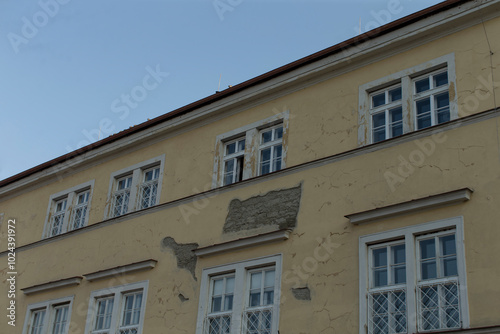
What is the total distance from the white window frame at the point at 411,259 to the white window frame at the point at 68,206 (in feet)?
27.3

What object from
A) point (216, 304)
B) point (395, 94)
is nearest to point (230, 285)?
point (216, 304)

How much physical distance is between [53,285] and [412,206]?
9.40m

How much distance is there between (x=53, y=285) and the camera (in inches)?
664

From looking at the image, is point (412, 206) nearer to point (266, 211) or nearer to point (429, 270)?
point (429, 270)

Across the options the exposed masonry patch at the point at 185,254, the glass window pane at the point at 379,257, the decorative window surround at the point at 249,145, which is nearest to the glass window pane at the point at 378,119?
the decorative window surround at the point at 249,145

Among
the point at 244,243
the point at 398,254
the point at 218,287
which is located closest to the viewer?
the point at 398,254

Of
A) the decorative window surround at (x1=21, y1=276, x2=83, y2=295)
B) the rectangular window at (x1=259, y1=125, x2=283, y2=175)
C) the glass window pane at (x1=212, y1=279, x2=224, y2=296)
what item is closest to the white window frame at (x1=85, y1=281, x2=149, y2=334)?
the decorative window surround at (x1=21, y1=276, x2=83, y2=295)

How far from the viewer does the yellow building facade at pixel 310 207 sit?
11.0 m

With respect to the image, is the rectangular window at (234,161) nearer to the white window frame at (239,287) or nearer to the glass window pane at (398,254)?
the white window frame at (239,287)

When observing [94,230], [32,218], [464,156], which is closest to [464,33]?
[464,156]

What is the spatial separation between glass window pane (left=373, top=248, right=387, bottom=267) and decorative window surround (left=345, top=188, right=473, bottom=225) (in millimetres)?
526

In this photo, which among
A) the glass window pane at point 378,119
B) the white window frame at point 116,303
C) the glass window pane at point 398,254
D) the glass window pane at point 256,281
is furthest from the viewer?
the white window frame at point 116,303

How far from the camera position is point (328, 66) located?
1398 cm

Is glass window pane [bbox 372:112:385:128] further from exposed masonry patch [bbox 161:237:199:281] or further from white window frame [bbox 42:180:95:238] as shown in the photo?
white window frame [bbox 42:180:95:238]
